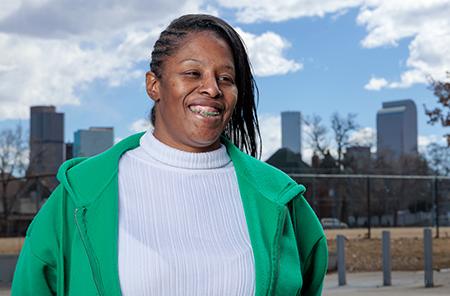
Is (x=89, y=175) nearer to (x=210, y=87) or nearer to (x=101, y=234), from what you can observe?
(x=101, y=234)

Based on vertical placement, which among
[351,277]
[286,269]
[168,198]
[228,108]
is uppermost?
[228,108]

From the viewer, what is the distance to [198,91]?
250 centimetres

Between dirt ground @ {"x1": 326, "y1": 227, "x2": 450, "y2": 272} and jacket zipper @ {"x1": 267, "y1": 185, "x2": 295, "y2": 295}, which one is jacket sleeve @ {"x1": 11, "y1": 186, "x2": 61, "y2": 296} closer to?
jacket zipper @ {"x1": 267, "y1": 185, "x2": 295, "y2": 295}

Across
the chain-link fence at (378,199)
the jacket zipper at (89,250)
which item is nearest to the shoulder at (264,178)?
the jacket zipper at (89,250)

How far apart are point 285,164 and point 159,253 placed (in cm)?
3367

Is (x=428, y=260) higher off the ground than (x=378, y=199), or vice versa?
(x=378, y=199)

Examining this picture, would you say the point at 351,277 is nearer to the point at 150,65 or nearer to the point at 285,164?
the point at 150,65

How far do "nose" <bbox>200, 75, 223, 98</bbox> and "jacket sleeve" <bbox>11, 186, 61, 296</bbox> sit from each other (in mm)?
504

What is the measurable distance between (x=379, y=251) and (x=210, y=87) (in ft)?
71.6

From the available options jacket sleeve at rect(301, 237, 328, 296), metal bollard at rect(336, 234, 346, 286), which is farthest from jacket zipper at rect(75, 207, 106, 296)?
metal bollard at rect(336, 234, 346, 286)

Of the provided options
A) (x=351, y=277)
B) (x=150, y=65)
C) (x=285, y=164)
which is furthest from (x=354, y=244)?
(x=150, y=65)

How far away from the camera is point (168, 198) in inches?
97.8

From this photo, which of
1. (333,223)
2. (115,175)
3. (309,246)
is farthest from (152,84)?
(333,223)

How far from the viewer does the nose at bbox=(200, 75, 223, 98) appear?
8.19 ft
